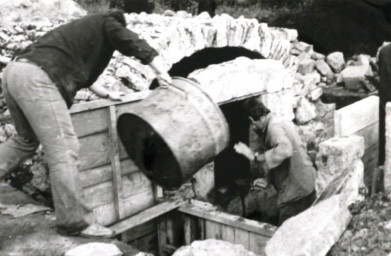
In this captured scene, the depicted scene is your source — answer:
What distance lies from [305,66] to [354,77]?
1419mm

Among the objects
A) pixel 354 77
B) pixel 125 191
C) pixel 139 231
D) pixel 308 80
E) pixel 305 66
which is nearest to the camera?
pixel 125 191

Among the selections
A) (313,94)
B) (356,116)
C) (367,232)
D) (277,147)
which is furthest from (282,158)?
(313,94)

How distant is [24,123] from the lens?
391 centimetres

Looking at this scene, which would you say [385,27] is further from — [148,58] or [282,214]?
[148,58]

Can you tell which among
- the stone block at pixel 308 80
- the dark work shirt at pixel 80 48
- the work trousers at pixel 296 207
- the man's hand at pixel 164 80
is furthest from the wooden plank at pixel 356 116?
the dark work shirt at pixel 80 48

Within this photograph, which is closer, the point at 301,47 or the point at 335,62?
the point at 301,47

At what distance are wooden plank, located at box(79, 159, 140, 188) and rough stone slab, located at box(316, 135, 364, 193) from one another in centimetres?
217

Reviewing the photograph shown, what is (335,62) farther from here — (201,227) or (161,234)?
(161,234)

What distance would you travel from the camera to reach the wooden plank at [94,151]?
4668mm

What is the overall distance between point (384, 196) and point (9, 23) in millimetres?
5549

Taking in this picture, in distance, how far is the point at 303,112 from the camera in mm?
7852

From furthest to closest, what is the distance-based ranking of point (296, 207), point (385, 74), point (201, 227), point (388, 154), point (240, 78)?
point (385, 74) < point (240, 78) < point (201, 227) < point (388, 154) < point (296, 207)

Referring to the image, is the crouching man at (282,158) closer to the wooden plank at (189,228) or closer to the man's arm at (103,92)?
the wooden plank at (189,228)

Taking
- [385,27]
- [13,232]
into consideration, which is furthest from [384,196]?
[385,27]
